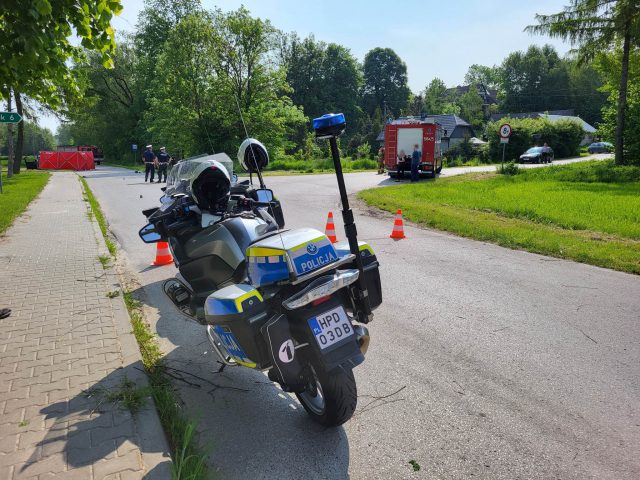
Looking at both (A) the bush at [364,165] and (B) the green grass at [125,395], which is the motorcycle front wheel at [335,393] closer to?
(B) the green grass at [125,395]

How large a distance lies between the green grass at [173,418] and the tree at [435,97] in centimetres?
8854

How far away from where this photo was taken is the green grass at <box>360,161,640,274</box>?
860cm

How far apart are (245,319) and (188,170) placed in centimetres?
252

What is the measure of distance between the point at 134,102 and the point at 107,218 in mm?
49201

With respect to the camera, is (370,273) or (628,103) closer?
(370,273)

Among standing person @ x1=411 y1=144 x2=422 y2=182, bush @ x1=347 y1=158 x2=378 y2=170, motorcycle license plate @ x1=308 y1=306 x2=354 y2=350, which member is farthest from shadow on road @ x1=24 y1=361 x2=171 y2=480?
bush @ x1=347 y1=158 x2=378 y2=170

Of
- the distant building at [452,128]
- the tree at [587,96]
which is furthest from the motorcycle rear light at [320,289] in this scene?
the tree at [587,96]

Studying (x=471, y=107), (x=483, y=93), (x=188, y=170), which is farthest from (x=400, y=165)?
(x=483, y=93)

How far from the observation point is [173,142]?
110ft

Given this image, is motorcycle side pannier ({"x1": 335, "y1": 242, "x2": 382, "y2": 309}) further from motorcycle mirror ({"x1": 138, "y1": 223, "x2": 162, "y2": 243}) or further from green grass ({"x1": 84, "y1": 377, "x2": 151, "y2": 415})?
motorcycle mirror ({"x1": 138, "y1": 223, "x2": 162, "y2": 243})

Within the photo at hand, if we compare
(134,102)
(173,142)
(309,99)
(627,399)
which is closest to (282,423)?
(627,399)

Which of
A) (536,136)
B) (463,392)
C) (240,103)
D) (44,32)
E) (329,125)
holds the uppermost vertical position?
(240,103)

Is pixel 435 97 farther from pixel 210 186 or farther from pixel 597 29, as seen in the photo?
pixel 210 186

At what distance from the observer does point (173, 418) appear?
3285 millimetres
